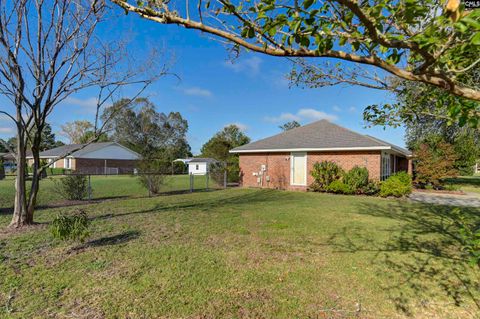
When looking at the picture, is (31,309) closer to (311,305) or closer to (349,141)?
(311,305)

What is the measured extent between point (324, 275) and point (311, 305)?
0.90m

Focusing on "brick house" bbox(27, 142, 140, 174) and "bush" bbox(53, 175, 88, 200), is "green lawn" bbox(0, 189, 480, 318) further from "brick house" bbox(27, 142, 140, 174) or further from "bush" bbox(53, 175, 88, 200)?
"brick house" bbox(27, 142, 140, 174)

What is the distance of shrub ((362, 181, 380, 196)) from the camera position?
14.1 m

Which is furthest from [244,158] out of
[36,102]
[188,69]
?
[36,102]

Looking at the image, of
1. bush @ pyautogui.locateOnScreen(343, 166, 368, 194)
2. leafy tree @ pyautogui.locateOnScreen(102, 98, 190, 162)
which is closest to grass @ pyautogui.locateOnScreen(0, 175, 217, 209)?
bush @ pyautogui.locateOnScreen(343, 166, 368, 194)

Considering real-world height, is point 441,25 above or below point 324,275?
above

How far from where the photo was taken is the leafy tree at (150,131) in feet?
161

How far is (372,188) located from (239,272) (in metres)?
12.0

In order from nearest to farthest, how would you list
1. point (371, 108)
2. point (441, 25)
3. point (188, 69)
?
point (441, 25) → point (371, 108) → point (188, 69)

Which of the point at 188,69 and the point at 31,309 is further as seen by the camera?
the point at 188,69

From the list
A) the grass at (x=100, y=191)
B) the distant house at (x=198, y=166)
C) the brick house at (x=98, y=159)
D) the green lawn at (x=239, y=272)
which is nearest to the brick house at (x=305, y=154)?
the grass at (x=100, y=191)

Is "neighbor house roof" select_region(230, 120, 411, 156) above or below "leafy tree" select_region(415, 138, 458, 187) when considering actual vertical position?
above

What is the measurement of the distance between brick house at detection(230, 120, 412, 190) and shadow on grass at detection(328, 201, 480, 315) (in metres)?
6.64

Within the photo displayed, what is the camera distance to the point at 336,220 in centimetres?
→ 784
